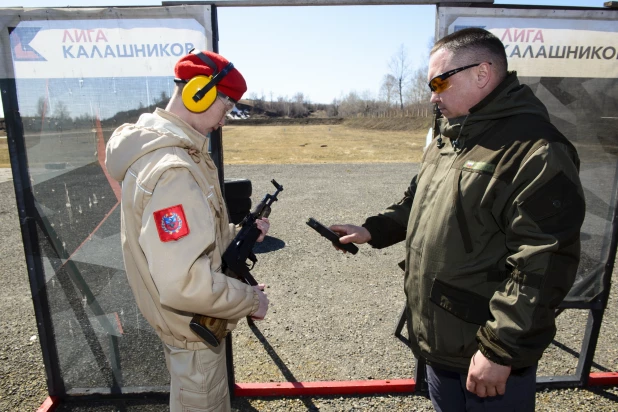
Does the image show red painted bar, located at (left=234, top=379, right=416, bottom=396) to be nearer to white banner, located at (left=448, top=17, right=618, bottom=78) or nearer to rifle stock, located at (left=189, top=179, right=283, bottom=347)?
rifle stock, located at (left=189, top=179, right=283, bottom=347)

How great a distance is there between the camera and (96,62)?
9.00ft

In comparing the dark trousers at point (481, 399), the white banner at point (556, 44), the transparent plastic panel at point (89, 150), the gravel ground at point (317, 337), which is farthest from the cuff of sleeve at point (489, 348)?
the transparent plastic panel at point (89, 150)

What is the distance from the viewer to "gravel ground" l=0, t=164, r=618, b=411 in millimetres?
3246

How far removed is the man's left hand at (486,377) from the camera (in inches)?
65.8

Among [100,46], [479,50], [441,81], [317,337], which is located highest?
[100,46]

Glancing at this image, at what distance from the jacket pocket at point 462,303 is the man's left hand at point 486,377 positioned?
17 centimetres

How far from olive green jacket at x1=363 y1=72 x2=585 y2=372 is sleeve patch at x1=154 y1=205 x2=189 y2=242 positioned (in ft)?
3.65

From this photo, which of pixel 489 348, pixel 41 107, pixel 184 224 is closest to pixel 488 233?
pixel 489 348

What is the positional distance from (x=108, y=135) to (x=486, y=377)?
269cm

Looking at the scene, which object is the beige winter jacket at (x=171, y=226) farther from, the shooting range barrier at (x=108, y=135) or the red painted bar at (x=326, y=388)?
the red painted bar at (x=326, y=388)

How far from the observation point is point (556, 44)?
9.32 feet

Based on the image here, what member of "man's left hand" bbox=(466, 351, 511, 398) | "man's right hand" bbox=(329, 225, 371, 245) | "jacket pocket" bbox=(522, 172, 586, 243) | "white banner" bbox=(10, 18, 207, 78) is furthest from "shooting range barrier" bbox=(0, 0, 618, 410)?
"man's left hand" bbox=(466, 351, 511, 398)

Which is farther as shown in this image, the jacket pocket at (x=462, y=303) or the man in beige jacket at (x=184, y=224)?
the jacket pocket at (x=462, y=303)

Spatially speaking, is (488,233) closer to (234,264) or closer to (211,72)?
(234,264)
